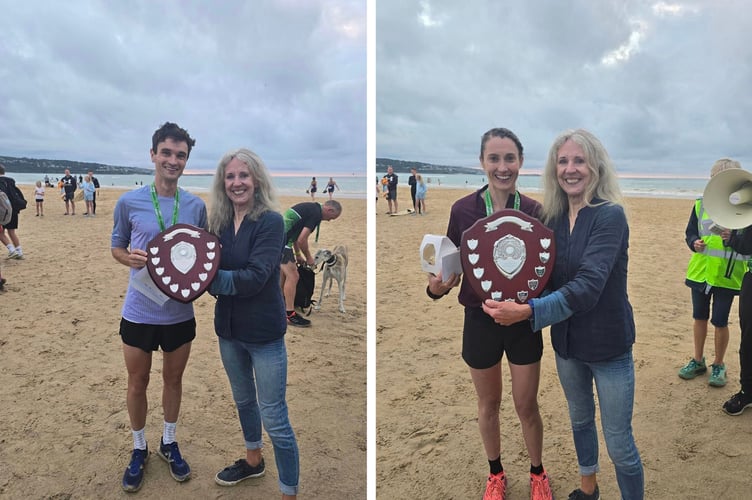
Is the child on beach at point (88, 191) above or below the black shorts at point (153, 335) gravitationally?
above

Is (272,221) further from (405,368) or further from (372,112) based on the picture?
(405,368)

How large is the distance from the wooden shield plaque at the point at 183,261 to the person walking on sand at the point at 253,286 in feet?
0.19

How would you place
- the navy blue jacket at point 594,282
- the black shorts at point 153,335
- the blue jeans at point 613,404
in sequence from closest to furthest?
the navy blue jacket at point 594,282, the blue jeans at point 613,404, the black shorts at point 153,335

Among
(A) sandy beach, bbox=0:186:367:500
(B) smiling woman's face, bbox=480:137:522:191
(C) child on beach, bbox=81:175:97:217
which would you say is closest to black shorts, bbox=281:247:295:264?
(A) sandy beach, bbox=0:186:367:500

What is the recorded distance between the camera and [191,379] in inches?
150

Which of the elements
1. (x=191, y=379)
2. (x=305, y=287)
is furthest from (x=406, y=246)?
(x=191, y=379)

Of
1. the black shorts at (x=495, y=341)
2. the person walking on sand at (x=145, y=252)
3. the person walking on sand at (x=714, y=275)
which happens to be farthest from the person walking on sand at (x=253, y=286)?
the person walking on sand at (x=714, y=275)

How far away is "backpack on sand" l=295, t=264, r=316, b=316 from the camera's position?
510 centimetres

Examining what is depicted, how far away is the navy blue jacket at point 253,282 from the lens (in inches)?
79.5

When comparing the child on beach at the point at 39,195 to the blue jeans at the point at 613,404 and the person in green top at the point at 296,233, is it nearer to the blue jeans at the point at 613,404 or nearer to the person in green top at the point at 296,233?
the person in green top at the point at 296,233

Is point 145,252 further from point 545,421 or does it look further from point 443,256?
point 545,421

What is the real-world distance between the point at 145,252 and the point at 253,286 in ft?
1.52

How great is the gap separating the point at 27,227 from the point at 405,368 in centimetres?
Result: 871

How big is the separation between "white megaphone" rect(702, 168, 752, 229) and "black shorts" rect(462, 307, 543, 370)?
120 cm
